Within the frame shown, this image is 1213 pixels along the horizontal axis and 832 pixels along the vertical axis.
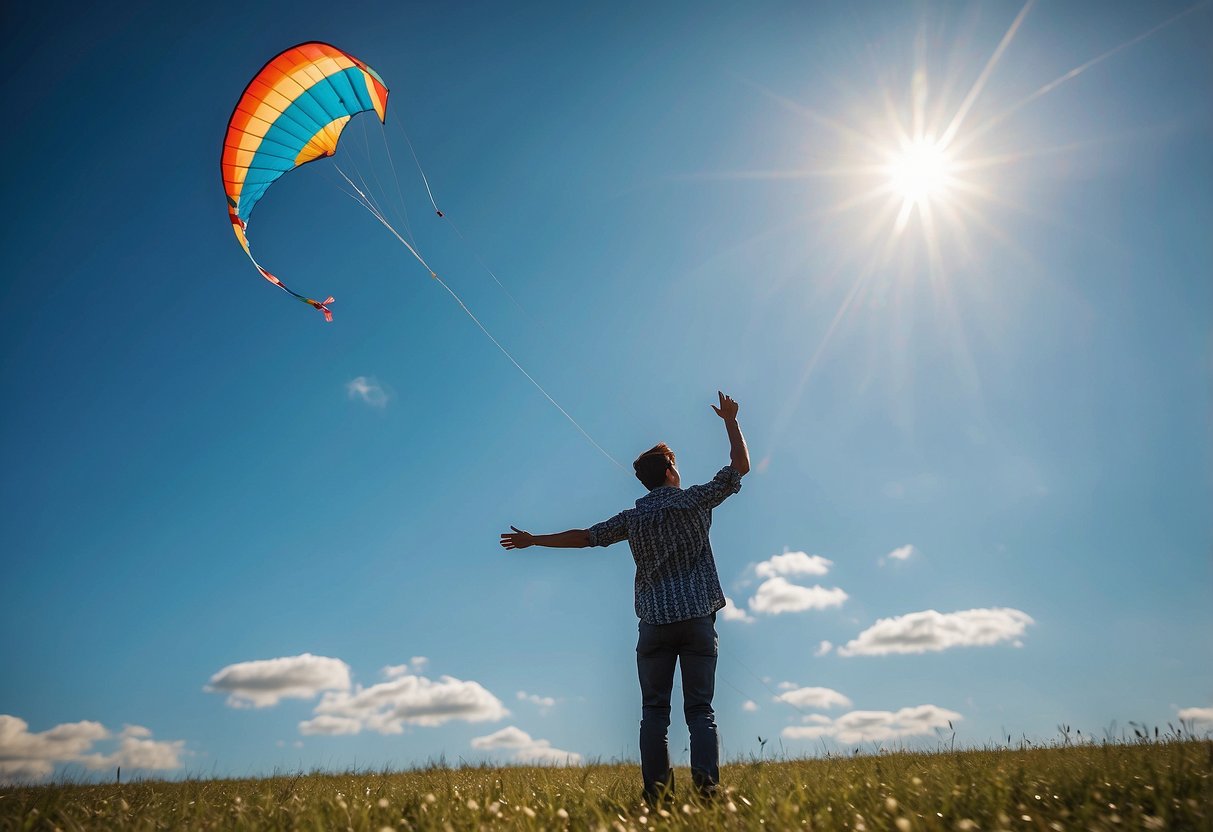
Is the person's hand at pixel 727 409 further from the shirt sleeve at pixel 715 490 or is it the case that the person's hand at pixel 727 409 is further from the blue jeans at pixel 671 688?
the blue jeans at pixel 671 688

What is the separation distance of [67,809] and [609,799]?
2.89 m

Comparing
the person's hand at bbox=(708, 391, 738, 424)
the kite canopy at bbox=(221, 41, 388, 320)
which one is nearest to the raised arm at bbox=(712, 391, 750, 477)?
the person's hand at bbox=(708, 391, 738, 424)

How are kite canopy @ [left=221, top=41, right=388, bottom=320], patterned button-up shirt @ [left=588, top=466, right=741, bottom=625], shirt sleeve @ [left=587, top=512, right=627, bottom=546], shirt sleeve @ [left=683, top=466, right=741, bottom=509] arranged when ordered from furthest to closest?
kite canopy @ [left=221, top=41, right=388, bottom=320]
shirt sleeve @ [left=587, top=512, right=627, bottom=546]
shirt sleeve @ [left=683, top=466, right=741, bottom=509]
patterned button-up shirt @ [left=588, top=466, right=741, bottom=625]

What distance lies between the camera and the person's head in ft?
16.1

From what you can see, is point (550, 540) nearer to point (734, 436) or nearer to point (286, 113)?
point (734, 436)

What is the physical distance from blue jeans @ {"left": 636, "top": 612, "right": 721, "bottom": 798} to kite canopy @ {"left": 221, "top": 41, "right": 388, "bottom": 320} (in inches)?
291

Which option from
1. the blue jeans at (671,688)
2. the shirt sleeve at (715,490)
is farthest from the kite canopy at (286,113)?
the blue jeans at (671,688)

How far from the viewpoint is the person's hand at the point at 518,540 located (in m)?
5.06

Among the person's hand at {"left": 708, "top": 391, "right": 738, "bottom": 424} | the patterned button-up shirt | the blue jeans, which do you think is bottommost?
the blue jeans

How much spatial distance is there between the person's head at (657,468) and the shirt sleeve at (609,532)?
33 centimetres

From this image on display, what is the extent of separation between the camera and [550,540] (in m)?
5.00

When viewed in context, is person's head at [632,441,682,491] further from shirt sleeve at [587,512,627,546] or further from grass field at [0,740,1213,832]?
grass field at [0,740,1213,832]

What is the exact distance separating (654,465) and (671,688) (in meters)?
1.48

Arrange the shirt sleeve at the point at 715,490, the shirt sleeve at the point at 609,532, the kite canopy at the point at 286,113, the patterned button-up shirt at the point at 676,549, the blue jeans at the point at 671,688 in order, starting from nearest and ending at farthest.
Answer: the blue jeans at the point at 671,688 → the patterned button-up shirt at the point at 676,549 → the shirt sleeve at the point at 715,490 → the shirt sleeve at the point at 609,532 → the kite canopy at the point at 286,113
